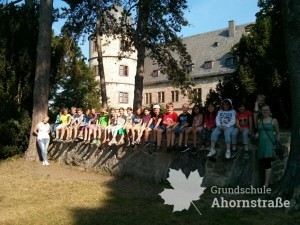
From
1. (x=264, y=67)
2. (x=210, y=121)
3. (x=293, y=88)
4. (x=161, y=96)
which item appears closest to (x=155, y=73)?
(x=161, y=96)

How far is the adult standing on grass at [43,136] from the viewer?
1311 centimetres

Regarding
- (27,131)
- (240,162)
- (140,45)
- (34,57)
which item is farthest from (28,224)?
(140,45)

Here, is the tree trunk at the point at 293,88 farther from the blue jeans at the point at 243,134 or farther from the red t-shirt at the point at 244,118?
the red t-shirt at the point at 244,118

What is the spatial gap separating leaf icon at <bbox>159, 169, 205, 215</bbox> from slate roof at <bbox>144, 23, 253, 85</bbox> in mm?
39270

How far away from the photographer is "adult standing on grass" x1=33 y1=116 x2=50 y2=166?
1311cm

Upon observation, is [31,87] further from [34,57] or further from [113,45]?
[113,45]

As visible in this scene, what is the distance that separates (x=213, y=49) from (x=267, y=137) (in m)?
41.8

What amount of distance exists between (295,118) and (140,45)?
1084cm

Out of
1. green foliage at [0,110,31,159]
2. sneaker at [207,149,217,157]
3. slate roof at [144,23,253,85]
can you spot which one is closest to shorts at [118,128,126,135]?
sneaker at [207,149,217,157]

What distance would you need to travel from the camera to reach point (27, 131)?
46.2ft

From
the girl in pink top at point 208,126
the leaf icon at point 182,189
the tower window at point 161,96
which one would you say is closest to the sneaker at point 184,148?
the girl in pink top at point 208,126

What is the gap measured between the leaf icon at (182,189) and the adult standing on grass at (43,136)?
7.55 metres

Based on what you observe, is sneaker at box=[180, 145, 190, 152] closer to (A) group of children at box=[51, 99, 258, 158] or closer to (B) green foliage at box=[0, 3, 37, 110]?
(A) group of children at box=[51, 99, 258, 158]

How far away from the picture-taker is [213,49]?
48.7m
